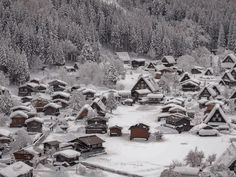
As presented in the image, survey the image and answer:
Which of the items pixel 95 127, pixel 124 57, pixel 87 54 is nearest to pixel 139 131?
pixel 95 127

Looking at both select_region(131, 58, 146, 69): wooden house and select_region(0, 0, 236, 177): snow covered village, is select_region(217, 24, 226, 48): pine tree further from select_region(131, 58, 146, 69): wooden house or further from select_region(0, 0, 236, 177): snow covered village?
select_region(131, 58, 146, 69): wooden house

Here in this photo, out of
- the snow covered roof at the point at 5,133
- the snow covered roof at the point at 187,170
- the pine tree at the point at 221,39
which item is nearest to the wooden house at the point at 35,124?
the snow covered roof at the point at 5,133

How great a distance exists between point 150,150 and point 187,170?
8.45m

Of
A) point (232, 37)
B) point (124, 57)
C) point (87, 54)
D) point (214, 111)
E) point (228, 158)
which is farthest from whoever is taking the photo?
point (232, 37)

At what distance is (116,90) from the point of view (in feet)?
232

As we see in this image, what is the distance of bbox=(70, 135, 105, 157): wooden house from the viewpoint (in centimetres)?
4428

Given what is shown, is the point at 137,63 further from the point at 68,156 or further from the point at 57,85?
the point at 68,156

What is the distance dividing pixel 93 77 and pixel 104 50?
23.6 m

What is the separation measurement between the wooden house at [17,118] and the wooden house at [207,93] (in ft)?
72.0

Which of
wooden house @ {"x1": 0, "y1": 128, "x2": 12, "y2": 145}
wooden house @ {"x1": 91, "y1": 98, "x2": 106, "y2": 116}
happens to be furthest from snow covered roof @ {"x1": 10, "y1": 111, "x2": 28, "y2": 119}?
wooden house @ {"x1": 91, "y1": 98, "x2": 106, "y2": 116}

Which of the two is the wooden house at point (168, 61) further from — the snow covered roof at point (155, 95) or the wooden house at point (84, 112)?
the wooden house at point (84, 112)

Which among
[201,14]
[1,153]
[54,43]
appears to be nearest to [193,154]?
[1,153]

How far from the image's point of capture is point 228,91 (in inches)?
2569

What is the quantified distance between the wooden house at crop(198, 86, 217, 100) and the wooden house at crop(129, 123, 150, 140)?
55.7 feet
